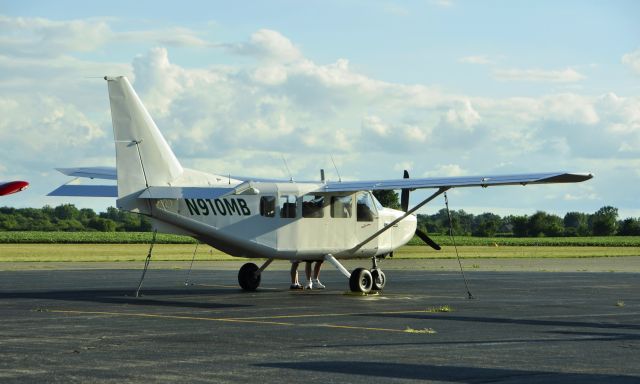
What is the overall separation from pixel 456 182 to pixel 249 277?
6889 mm

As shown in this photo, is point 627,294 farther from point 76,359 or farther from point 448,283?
point 76,359

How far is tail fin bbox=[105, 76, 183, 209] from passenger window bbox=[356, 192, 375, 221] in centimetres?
648

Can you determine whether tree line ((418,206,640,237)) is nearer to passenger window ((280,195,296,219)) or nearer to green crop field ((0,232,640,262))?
green crop field ((0,232,640,262))

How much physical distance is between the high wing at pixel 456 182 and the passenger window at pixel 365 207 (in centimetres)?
108

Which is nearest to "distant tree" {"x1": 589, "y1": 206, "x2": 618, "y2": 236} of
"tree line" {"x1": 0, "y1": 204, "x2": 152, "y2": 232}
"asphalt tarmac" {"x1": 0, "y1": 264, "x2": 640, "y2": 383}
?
"tree line" {"x1": 0, "y1": 204, "x2": 152, "y2": 232}

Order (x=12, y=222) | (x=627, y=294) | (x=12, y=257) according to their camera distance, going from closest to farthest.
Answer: (x=627, y=294), (x=12, y=257), (x=12, y=222)

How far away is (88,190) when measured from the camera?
93.0 feet

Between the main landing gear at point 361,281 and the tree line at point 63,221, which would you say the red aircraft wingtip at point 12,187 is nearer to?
the main landing gear at point 361,281

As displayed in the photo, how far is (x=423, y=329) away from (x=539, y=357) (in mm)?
4204

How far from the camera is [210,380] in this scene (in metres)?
11.8

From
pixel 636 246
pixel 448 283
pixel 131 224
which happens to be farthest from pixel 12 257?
pixel 131 224

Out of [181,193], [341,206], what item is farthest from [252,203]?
[341,206]

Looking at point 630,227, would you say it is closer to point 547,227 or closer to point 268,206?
→ point 547,227

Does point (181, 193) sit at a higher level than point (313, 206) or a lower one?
higher
